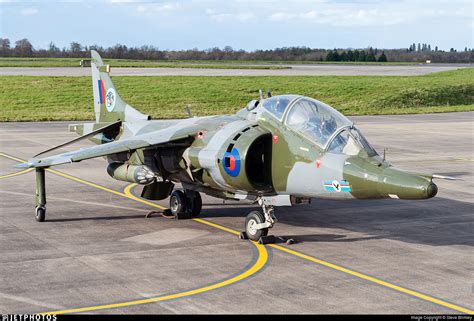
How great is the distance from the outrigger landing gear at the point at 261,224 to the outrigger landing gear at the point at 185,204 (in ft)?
9.96

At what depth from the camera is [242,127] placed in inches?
677

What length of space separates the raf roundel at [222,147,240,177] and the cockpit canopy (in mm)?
1320

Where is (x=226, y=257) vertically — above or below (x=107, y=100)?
below

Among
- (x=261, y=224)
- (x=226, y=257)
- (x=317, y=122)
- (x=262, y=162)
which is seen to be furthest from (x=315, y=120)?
(x=226, y=257)

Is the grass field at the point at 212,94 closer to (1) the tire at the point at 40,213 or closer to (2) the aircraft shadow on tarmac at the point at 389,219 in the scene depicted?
(2) the aircraft shadow on tarmac at the point at 389,219

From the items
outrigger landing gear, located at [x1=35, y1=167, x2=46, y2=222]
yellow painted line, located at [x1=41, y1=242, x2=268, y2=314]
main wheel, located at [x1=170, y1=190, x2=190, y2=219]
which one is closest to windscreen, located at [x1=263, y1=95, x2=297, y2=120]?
yellow painted line, located at [x1=41, y1=242, x2=268, y2=314]

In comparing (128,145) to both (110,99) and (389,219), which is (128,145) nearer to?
(110,99)

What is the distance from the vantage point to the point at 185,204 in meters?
19.6

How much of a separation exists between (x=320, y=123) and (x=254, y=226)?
9.17 feet

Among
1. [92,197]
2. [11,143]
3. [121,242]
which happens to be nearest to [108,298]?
[121,242]

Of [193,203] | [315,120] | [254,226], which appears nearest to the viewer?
[315,120]

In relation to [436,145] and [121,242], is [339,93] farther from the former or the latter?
[121,242]

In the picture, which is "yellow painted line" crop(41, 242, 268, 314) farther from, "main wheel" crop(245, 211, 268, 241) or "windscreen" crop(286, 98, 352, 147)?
"windscreen" crop(286, 98, 352, 147)

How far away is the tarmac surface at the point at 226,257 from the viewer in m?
12.5
